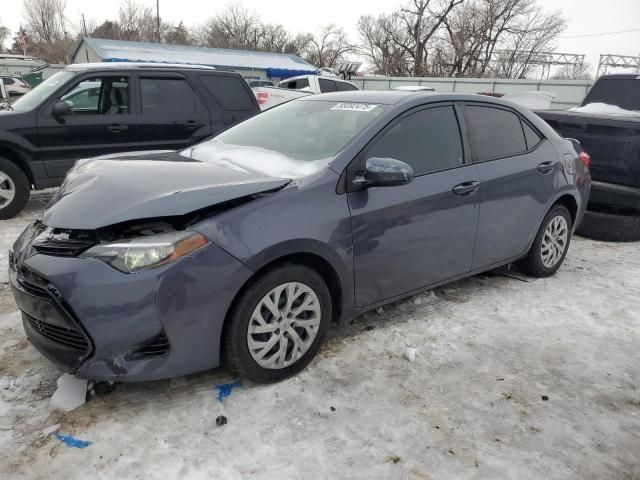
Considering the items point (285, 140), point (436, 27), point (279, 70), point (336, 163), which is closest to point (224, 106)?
point (285, 140)

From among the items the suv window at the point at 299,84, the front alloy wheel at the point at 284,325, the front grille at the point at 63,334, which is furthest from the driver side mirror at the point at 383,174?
the suv window at the point at 299,84

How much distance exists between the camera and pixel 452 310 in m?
3.92

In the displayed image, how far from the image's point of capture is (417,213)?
3291 mm

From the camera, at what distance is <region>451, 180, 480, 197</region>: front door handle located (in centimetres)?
354

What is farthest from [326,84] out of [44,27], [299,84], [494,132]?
[44,27]

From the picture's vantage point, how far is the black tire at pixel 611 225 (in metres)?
5.84

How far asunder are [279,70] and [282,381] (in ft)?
117

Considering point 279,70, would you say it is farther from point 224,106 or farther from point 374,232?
point 374,232

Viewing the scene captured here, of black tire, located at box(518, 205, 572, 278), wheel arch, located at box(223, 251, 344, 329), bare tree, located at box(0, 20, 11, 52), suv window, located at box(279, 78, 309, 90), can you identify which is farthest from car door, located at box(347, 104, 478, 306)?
bare tree, located at box(0, 20, 11, 52)

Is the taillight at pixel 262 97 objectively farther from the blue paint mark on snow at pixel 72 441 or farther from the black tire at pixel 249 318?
the blue paint mark on snow at pixel 72 441

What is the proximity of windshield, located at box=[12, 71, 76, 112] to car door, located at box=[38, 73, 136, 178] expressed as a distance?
0.37 ft

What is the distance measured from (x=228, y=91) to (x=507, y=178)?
172 inches

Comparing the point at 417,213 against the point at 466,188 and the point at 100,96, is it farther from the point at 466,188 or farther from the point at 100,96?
the point at 100,96

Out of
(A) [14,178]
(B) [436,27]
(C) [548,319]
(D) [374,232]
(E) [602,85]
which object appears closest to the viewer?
(D) [374,232]
